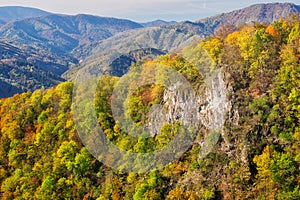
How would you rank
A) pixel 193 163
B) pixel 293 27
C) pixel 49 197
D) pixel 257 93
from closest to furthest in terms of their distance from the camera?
pixel 193 163 → pixel 257 93 → pixel 49 197 → pixel 293 27

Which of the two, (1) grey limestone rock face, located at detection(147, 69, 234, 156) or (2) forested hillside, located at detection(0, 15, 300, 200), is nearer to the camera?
(2) forested hillside, located at detection(0, 15, 300, 200)

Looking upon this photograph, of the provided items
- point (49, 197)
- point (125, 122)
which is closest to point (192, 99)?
point (125, 122)

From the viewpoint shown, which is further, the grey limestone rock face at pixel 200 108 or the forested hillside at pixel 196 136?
the grey limestone rock face at pixel 200 108

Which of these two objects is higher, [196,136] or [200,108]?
[200,108]

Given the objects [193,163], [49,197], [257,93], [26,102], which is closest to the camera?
[193,163]

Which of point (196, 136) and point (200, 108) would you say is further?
point (200, 108)

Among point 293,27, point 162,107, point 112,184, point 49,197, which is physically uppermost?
point 293,27

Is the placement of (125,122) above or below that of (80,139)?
above

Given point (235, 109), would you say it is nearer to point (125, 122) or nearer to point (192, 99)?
point (192, 99)
